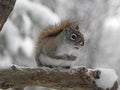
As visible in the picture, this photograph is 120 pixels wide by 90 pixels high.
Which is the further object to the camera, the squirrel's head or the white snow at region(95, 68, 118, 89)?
the squirrel's head

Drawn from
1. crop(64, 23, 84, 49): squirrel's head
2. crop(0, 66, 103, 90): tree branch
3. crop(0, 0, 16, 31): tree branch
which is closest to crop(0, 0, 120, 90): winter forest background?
crop(64, 23, 84, 49): squirrel's head

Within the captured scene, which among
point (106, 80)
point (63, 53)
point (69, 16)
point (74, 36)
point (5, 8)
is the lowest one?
point (106, 80)

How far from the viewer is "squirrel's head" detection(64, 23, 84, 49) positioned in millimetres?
3348

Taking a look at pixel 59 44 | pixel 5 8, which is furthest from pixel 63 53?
pixel 5 8

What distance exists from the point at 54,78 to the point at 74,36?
38 cm

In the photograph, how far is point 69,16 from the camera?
8.46m

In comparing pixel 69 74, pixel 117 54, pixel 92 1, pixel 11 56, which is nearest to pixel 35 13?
pixel 11 56

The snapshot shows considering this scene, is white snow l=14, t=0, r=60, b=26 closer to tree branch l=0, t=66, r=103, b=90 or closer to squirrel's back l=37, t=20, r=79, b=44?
Result: squirrel's back l=37, t=20, r=79, b=44

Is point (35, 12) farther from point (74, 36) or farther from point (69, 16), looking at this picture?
point (69, 16)

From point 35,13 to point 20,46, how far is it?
0.33 meters

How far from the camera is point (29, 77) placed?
3113mm

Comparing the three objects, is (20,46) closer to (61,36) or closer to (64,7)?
(61,36)

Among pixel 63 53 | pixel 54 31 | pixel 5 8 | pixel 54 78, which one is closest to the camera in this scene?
pixel 5 8

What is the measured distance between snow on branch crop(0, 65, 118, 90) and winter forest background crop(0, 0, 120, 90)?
1642mm
